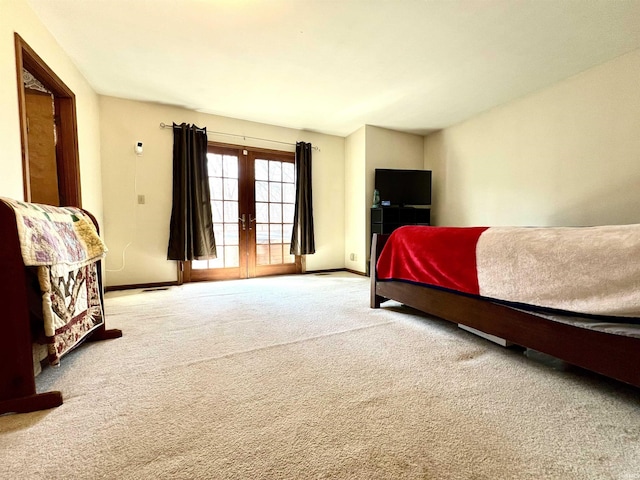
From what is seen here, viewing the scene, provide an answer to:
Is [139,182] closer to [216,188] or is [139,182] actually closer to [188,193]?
[188,193]

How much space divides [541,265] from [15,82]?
3.24 metres

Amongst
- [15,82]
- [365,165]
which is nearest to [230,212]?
[365,165]

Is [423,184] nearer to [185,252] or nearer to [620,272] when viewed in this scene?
[620,272]

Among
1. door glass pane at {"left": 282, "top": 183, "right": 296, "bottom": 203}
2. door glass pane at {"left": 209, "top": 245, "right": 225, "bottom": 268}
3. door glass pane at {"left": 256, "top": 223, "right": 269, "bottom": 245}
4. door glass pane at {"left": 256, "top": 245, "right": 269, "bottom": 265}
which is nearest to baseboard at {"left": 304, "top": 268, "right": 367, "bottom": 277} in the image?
door glass pane at {"left": 256, "top": 245, "right": 269, "bottom": 265}

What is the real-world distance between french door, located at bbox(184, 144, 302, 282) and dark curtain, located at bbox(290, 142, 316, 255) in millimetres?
168

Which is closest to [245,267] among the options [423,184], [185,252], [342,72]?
[185,252]

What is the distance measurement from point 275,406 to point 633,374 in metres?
1.38

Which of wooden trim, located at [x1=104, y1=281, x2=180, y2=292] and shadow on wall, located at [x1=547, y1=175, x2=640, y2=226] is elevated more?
shadow on wall, located at [x1=547, y1=175, x2=640, y2=226]

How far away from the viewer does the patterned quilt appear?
1.08 meters

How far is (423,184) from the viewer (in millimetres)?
4125

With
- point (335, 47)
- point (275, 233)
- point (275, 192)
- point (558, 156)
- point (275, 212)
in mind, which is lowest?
point (275, 233)

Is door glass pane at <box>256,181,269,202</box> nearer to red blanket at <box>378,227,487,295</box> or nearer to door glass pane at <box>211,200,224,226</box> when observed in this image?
door glass pane at <box>211,200,224,226</box>

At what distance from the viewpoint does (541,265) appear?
4.17 ft

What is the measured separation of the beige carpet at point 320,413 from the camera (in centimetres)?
80
